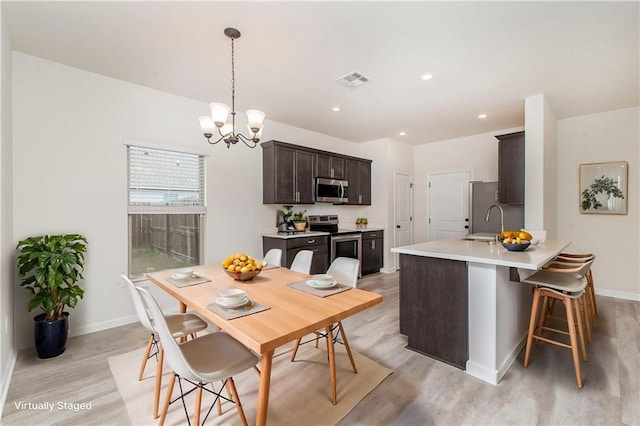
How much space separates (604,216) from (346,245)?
12.6 feet

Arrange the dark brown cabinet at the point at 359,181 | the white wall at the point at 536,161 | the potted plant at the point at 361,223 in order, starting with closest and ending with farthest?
the white wall at the point at 536,161
the dark brown cabinet at the point at 359,181
the potted plant at the point at 361,223

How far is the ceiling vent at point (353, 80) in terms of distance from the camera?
299 centimetres

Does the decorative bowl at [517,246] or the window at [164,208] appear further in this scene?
the window at [164,208]

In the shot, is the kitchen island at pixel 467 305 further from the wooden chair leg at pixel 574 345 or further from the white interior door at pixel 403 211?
the white interior door at pixel 403 211

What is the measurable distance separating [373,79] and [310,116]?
143 cm

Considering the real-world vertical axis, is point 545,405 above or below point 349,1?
below

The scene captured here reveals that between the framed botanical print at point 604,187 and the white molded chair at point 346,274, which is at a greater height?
the framed botanical print at point 604,187

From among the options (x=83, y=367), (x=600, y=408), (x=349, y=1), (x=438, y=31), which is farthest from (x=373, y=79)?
(x=83, y=367)

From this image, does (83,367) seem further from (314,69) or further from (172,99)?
(314,69)

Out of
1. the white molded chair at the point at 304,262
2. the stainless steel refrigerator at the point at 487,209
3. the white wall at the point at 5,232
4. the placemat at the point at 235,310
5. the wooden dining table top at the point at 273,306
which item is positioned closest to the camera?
the wooden dining table top at the point at 273,306

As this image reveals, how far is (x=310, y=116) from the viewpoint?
14.2 ft

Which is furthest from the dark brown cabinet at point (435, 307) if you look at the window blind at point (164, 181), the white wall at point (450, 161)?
the white wall at point (450, 161)

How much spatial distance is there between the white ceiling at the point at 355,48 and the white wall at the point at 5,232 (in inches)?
15.0

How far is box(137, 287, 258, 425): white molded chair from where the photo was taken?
1.35 m
